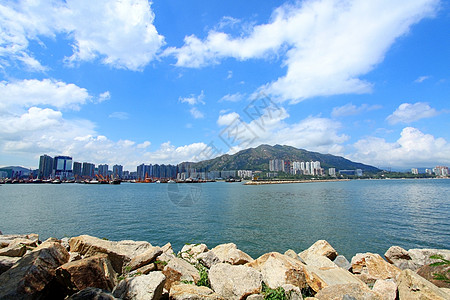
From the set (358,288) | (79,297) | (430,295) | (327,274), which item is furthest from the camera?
(327,274)

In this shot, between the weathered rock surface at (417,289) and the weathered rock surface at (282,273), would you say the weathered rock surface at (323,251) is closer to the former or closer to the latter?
the weathered rock surface at (282,273)

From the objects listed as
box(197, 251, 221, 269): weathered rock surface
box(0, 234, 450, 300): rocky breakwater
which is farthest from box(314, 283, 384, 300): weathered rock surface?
box(197, 251, 221, 269): weathered rock surface

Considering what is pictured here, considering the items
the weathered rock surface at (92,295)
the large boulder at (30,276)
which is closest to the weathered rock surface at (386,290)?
the weathered rock surface at (92,295)

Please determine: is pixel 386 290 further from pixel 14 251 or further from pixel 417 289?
pixel 14 251

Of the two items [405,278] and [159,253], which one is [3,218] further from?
[405,278]

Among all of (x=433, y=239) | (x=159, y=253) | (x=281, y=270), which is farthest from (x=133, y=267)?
(x=433, y=239)

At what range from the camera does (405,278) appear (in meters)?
6.42

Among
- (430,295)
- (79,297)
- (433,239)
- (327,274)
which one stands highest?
(79,297)

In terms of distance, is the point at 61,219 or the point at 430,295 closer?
the point at 430,295

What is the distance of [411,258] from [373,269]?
377 cm

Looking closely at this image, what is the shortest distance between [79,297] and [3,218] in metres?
35.8

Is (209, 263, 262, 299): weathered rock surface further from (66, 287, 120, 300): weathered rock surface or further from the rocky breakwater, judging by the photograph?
(66, 287, 120, 300): weathered rock surface

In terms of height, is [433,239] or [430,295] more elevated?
[430,295]

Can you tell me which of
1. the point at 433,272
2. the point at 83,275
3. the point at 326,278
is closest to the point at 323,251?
the point at 433,272
